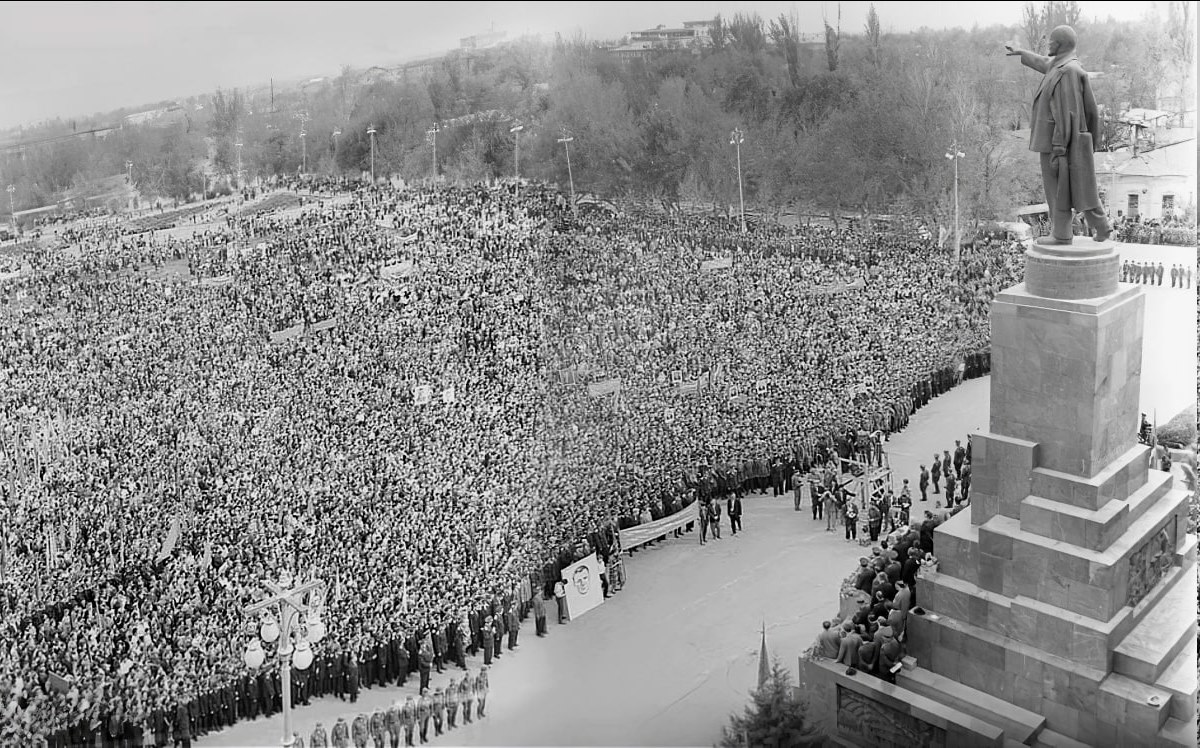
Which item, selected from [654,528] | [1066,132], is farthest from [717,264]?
[1066,132]

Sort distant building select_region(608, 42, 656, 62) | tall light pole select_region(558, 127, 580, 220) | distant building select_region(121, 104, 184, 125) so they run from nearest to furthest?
1. distant building select_region(121, 104, 184, 125)
2. distant building select_region(608, 42, 656, 62)
3. tall light pole select_region(558, 127, 580, 220)

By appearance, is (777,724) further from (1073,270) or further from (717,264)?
(717,264)

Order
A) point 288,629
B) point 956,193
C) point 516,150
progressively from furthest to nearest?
point 956,193, point 516,150, point 288,629

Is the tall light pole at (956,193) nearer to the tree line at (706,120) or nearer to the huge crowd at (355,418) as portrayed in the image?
the tree line at (706,120)

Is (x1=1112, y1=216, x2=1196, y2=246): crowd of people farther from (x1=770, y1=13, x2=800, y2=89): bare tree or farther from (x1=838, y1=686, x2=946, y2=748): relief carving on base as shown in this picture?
(x1=838, y1=686, x2=946, y2=748): relief carving on base

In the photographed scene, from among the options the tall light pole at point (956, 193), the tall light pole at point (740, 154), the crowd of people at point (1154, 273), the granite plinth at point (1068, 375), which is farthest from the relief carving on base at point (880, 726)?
the tall light pole at point (956, 193)

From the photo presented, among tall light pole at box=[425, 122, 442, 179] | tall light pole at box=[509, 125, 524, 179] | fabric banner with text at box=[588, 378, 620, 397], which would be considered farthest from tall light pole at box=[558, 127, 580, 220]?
fabric banner with text at box=[588, 378, 620, 397]
